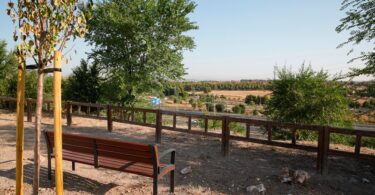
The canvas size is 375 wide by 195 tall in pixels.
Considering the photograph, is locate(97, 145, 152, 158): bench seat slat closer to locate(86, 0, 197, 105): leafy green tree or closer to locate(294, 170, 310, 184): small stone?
locate(294, 170, 310, 184): small stone

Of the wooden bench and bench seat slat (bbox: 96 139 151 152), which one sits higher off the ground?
bench seat slat (bbox: 96 139 151 152)

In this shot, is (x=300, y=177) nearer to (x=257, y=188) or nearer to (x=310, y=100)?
(x=257, y=188)

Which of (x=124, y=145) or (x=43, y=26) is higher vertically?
(x=43, y=26)

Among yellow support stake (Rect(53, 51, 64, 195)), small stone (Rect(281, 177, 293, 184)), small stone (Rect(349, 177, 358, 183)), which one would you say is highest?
yellow support stake (Rect(53, 51, 64, 195))

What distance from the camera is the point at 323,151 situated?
6.80 metres

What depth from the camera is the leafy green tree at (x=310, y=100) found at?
370 inches

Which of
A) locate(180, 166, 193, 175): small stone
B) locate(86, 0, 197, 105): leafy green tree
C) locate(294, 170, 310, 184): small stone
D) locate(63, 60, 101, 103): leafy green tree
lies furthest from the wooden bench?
locate(63, 60, 101, 103): leafy green tree

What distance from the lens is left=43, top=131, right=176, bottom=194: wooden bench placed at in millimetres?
4715

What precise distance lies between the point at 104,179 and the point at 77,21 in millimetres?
3338

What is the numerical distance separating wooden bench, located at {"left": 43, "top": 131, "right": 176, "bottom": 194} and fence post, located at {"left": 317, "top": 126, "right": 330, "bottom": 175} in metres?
3.59

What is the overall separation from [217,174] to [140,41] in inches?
368

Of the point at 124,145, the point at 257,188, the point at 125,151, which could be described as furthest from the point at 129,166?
the point at 257,188

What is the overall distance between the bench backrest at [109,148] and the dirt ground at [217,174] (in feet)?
2.00

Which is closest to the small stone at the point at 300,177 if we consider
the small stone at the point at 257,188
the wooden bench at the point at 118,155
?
the small stone at the point at 257,188
